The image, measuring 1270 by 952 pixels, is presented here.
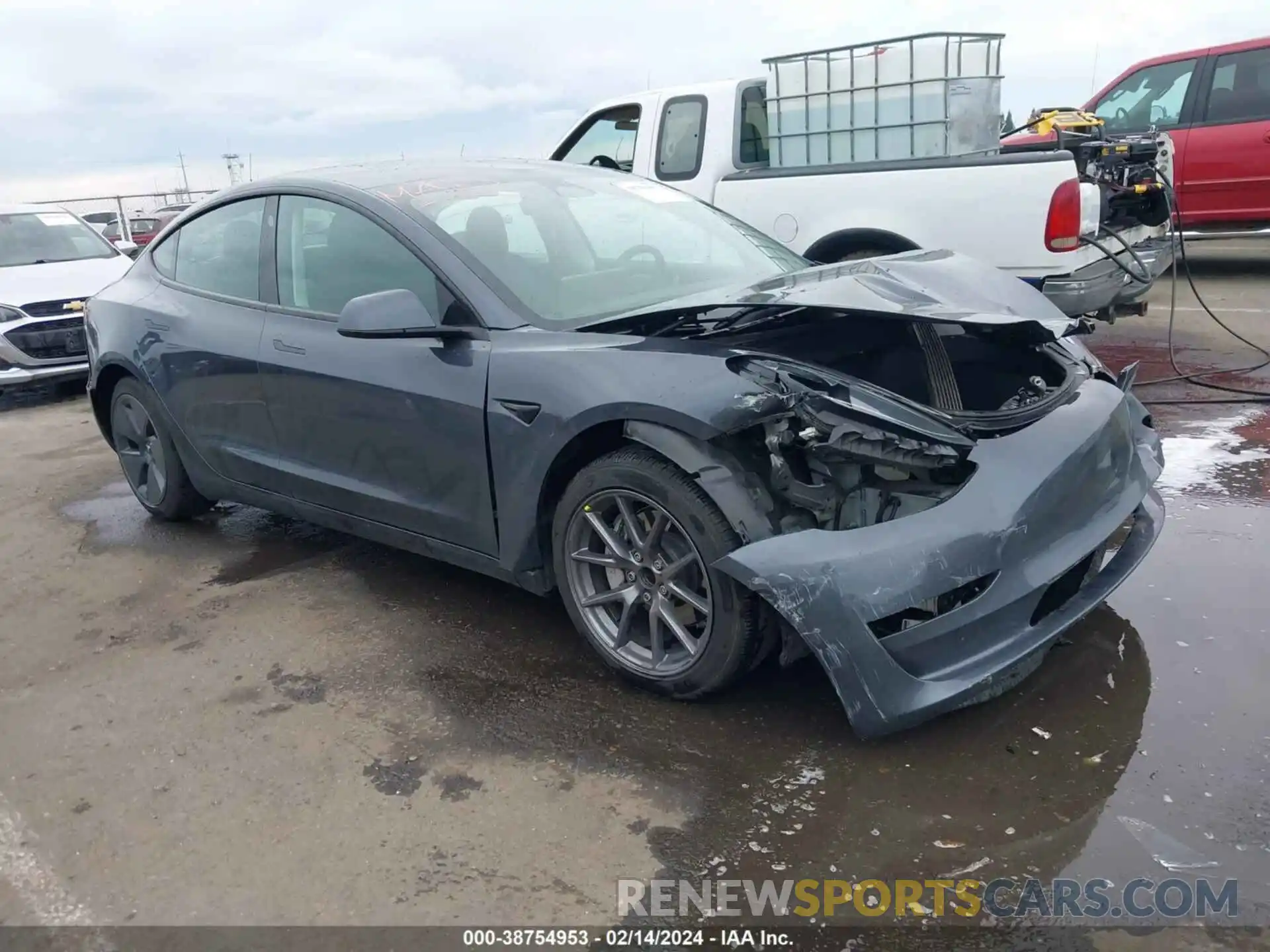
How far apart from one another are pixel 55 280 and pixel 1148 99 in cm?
1013

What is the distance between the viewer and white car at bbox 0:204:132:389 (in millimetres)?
8203

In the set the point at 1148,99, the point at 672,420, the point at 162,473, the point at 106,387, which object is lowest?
the point at 162,473

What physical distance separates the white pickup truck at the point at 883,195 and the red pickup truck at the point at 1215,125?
10.1 ft

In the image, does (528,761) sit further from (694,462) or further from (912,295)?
(912,295)

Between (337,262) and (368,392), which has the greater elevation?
(337,262)

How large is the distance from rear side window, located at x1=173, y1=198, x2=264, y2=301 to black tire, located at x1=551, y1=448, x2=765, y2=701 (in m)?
1.94

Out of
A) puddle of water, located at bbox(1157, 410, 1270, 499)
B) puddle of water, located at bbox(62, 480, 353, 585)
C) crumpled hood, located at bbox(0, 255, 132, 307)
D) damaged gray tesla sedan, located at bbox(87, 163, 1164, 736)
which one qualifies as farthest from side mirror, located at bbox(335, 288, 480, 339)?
crumpled hood, located at bbox(0, 255, 132, 307)

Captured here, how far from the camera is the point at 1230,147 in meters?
9.52

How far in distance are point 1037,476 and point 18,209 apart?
10163 millimetres

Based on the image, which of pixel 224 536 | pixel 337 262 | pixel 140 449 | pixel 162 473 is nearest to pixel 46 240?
pixel 140 449

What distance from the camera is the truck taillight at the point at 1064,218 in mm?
5590

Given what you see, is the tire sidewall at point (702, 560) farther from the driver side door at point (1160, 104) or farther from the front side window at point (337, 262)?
Answer: the driver side door at point (1160, 104)

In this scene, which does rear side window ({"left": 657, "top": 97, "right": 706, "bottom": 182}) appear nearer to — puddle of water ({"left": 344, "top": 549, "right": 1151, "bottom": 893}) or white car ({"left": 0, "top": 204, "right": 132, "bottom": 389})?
white car ({"left": 0, "top": 204, "right": 132, "bottom": 389})

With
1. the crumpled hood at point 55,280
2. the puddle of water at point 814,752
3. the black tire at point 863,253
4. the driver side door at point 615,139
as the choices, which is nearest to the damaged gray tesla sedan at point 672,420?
the puddle of water at point 814,752
